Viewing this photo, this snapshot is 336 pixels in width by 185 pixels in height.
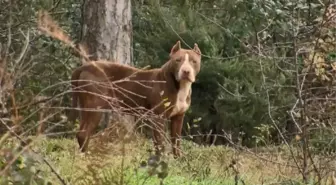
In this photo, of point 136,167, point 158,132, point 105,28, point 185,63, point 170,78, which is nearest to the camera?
point 136,167

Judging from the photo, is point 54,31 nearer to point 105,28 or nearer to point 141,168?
point 141,168

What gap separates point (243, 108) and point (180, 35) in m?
1.95

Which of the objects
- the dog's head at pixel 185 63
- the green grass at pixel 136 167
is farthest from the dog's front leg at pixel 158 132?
the dog's head at pixel 185 63

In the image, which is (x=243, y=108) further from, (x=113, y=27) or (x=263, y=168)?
(x=263, y=168)

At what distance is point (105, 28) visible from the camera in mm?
12984

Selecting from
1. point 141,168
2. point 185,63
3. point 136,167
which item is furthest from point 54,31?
point 185,63

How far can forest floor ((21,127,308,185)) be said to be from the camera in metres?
5.80

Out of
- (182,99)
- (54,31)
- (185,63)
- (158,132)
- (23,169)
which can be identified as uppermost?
(54,31)

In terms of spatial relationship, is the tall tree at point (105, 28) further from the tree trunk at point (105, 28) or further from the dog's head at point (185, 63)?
the dog's head at point (185, 63)

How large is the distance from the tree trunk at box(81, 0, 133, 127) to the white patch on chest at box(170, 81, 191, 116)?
1718mm

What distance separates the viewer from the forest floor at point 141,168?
19.0ft

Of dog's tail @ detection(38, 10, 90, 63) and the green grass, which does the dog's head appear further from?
dog's tail @ detection(38, 10, 90, 63)

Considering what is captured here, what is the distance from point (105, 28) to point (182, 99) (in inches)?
76.6

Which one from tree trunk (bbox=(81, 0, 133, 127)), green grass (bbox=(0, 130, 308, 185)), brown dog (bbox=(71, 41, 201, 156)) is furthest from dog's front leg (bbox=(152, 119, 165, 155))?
tree trunk (bbox=(81, 0, 133, 127))
